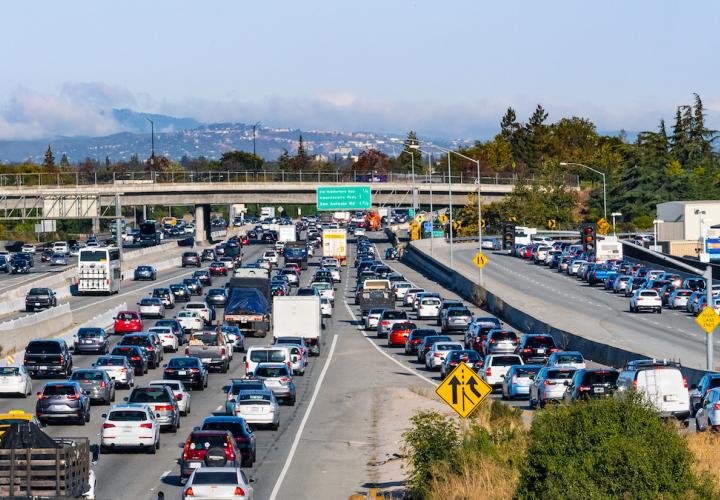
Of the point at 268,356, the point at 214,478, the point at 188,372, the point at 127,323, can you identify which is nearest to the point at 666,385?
the point at 214,478

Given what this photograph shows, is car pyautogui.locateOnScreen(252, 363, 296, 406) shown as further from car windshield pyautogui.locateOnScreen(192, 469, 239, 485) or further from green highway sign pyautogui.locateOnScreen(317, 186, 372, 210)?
green highway sign pyautogui.locateOnScreen(317, 186, 372, 210)

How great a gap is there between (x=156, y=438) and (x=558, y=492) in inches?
623

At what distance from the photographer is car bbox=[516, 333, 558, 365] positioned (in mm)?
50594

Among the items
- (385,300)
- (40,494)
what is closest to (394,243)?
(385,300)

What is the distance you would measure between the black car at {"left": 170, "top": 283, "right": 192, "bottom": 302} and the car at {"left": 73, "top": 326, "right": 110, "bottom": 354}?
80.1ft

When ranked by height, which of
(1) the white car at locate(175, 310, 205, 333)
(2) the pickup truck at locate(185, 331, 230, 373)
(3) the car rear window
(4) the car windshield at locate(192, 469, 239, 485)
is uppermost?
(4) the car windshield at locate(192, 469, 239, 485)

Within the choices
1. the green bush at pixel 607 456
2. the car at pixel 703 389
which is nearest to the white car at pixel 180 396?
the car at pixel 703 389

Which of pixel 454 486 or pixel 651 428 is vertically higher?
pixel 651 428

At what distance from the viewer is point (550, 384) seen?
38875 millimetres

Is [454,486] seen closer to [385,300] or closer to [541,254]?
[385,300]

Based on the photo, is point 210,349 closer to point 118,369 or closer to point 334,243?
point 118,369

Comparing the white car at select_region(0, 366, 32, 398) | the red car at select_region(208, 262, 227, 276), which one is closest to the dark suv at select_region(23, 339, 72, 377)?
the white car at select_region(0, 366, 32, 398)

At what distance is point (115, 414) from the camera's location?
108 ft

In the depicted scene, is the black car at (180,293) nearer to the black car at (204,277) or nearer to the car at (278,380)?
the black car at (204,277)
